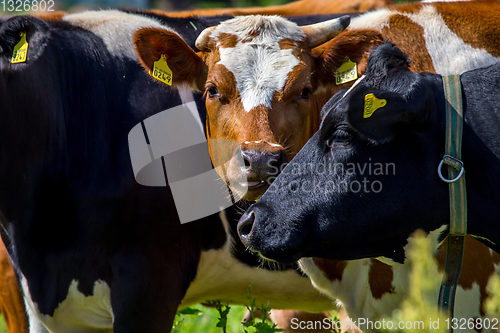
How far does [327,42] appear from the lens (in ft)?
11.1

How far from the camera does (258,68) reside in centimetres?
299

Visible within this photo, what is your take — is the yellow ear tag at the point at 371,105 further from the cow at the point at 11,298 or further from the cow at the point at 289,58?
the cow at the point at 11,298

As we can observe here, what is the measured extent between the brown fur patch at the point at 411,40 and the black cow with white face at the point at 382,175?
3.52 feet

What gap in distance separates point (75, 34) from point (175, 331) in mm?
2489

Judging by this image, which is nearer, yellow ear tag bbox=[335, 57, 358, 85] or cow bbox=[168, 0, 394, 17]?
yellow ear tag bbox=[335, 57, 358, 85]

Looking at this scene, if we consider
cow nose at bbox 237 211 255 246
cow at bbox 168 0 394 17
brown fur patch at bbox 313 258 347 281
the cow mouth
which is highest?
cow nose at bbox 237 211 255 246

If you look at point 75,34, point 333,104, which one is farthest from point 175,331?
point 333,104

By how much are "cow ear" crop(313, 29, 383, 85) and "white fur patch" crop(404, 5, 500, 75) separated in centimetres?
44

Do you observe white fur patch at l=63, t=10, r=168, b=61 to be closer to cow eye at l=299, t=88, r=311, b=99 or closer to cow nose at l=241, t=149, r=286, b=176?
cow eye at l=299, t=88, r=311, b=99

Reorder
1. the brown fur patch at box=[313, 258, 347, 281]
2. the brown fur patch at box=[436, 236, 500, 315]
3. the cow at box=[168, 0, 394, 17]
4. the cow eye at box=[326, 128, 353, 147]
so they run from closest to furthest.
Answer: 1. the cow eye at box=[326, 128, 353, 147]
2. the brown fur patch at box=[436, 236, 500, 315]
3. the brown fur patch at box=[313, 258, 347, 281]
4. the cow at box=[168, 0, 394, 17]

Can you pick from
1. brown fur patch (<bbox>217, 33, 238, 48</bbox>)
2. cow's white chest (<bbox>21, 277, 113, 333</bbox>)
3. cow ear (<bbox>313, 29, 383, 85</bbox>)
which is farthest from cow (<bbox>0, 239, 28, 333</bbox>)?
cow ear (<bbox>313, 29, 383, 85</bbox>)

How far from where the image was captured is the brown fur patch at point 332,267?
10.8 feet

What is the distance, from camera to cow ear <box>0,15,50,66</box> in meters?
3.07

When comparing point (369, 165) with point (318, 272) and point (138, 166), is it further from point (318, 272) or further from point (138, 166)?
point (138, 166)
